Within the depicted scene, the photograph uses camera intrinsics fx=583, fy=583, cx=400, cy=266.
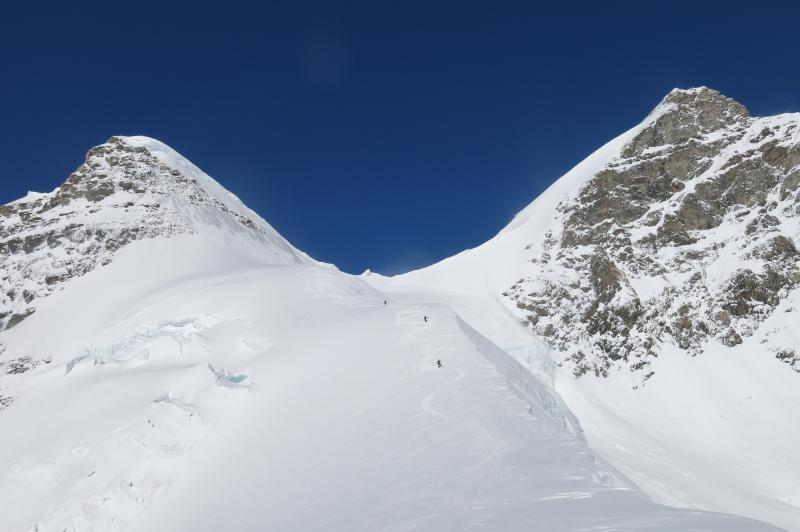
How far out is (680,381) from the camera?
55656mm

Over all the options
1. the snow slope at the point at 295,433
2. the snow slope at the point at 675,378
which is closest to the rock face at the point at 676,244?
the snow slope at the point at 675,378

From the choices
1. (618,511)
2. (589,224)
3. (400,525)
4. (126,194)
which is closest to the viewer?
(618,511)

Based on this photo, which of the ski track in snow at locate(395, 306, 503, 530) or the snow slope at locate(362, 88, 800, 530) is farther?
the snow slope at locate(362, 88, 800, 530)

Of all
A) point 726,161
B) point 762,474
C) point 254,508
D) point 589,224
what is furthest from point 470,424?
point 726,161

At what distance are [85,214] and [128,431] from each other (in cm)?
4356

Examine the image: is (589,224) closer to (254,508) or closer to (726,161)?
(726,161)

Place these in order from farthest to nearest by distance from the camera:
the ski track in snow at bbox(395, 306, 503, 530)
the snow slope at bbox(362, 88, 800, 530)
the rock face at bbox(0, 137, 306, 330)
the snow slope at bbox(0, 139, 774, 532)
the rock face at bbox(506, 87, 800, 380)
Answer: the rock face at bbox(506, 87, 800, 380) < the rock face at bbox(0, 137, 306, 330) < the snow slope at bbox(362, 88, 800, 530) < the ski track in snow at bbox(395, 306, 503, 530) < the snow slope at bbox(0, 139, 774, 532)

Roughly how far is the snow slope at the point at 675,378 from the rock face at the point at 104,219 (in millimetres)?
21357

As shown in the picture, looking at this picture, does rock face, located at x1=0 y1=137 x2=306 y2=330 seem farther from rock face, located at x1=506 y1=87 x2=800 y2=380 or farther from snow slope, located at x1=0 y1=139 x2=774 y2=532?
rock face, located at x1=506 y1=87 x2=800 y2=380

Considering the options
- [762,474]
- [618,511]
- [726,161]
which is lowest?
[762,474]

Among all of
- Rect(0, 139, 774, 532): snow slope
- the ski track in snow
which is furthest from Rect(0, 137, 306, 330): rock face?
the ski track in snow

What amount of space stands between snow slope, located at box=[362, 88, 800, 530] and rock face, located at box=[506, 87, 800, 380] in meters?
0.42

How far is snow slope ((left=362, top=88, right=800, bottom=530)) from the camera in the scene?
41.1 meters

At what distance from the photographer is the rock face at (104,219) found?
50.7 meters
